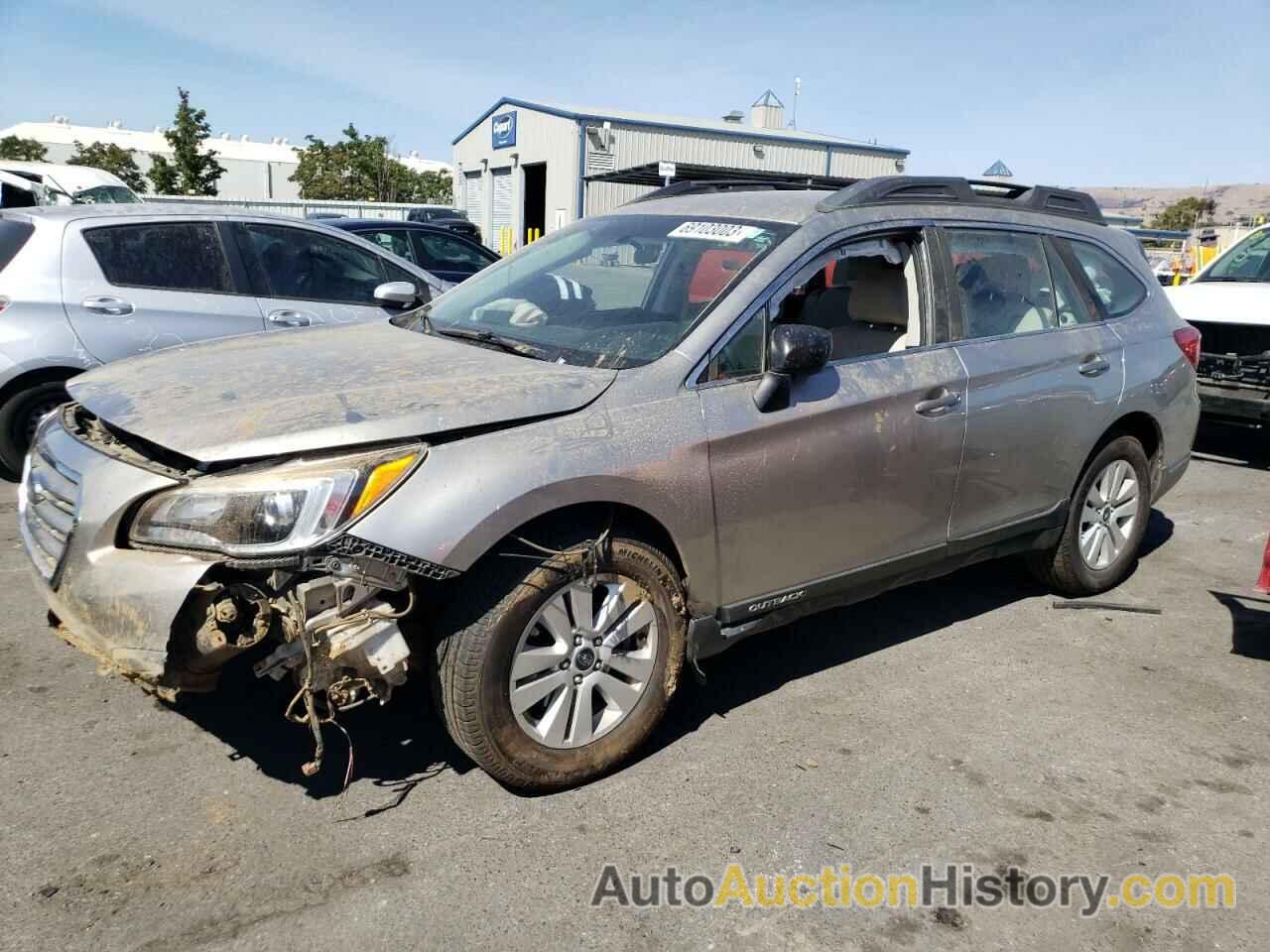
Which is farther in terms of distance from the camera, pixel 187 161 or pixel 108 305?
pixel 187 161

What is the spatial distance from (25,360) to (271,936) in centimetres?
461

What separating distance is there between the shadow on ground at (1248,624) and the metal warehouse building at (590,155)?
83.6ft

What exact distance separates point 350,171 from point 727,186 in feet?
149

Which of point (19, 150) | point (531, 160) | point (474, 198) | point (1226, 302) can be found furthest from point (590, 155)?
point (19, 150)

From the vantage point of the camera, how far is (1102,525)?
4859 millimetres

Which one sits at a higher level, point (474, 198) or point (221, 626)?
point (474, 198)

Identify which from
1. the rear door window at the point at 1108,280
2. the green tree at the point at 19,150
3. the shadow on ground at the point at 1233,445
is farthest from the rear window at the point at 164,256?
the green tree at the point at 19,150

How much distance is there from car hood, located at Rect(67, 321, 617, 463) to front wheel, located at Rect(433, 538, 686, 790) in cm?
48

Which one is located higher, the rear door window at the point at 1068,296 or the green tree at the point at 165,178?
the green tree at the point at 165,178

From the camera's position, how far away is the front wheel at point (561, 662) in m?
2.81

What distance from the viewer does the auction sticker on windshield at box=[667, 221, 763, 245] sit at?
12.1 ft

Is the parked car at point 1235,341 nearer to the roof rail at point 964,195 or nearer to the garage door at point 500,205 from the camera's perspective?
the roof rail at point 964,195

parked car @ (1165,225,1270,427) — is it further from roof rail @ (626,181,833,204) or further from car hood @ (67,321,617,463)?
car hood @ (67,321,617,463)

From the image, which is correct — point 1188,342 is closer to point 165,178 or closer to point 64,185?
point 64,185
